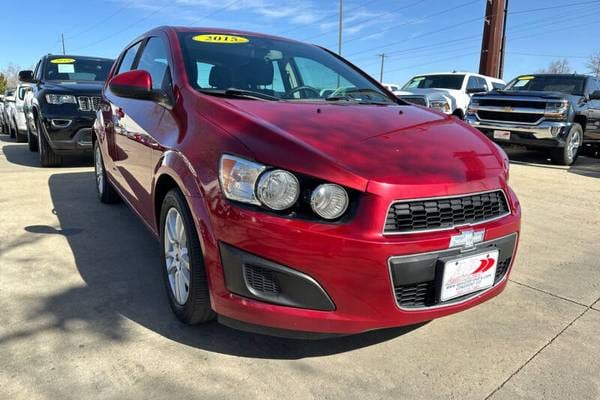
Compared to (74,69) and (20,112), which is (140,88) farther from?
(20,112)

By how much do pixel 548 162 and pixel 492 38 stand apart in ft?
36.1

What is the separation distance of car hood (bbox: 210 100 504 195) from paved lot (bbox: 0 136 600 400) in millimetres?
857

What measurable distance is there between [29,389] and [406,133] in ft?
6.51

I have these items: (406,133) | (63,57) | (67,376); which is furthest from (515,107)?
(67,376)

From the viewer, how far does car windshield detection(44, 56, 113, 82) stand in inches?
295

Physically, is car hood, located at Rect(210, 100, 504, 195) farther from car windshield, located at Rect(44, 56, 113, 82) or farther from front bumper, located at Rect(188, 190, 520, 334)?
car windshield, located at Rect(44, 56, 113, 82)

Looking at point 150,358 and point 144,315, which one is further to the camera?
point 144,315

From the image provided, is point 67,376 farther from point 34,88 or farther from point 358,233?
point 34,88

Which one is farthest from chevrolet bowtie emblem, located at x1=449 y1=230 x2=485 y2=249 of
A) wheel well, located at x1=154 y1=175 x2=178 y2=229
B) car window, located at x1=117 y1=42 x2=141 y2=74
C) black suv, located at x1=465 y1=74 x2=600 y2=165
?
black suv, located at x1=465 y1=74 x2=600 y2=165

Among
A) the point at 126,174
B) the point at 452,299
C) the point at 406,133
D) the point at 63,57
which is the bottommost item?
the point at 452,299

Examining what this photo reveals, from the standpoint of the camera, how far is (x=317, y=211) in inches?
73.7

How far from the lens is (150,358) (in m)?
2.20

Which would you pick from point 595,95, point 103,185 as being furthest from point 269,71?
point 595,95

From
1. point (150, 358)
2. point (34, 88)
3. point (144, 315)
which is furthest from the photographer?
point (34, 88)
